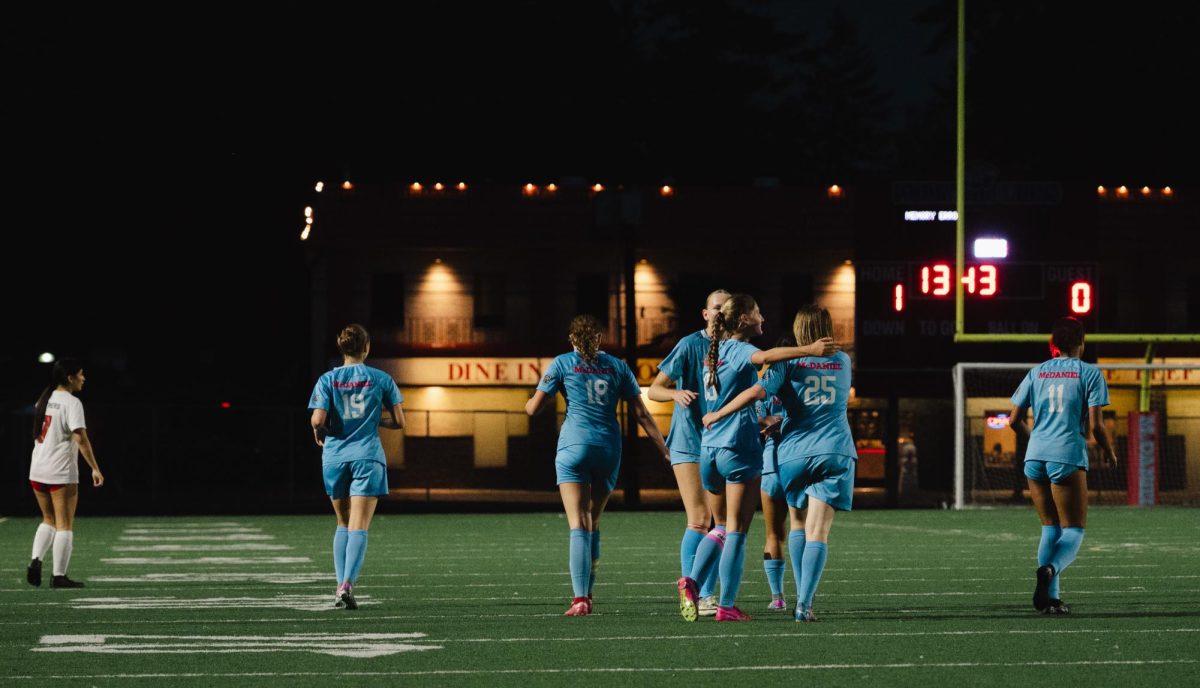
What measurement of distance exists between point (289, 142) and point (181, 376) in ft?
34.3

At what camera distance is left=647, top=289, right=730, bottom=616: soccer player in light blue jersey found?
10.7 m

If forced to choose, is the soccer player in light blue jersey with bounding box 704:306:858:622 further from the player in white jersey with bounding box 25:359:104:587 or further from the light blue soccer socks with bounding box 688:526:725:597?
the player in white jersey with bounding box 25:359:104:587

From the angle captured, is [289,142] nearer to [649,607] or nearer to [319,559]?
[319,559]

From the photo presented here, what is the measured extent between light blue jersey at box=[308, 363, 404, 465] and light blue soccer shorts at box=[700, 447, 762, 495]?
2161 mm

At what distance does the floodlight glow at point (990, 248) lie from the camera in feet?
88.5

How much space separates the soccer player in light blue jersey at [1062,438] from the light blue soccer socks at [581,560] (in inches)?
103

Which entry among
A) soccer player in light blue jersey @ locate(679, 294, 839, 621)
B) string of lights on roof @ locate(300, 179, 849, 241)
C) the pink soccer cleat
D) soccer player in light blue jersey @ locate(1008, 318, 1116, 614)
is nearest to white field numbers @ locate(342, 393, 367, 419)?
soccer player in light blue jersey @ locate(679, 294, 839, 621)

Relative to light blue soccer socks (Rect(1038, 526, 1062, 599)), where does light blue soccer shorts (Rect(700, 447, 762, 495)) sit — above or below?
above

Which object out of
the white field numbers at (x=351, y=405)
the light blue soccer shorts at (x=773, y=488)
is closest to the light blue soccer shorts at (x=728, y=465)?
the light blue soccer shorts at (x=773, y=488)

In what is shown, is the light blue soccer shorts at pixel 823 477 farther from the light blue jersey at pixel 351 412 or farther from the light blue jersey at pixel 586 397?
the light blue jersey at pixel 351 412

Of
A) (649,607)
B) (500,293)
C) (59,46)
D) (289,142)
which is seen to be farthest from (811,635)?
(289,142)

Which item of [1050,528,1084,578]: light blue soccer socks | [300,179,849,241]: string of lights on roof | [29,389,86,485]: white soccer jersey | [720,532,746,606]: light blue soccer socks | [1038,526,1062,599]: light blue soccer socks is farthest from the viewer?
[300,179,849,241]: string of lights on roof

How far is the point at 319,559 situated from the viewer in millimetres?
16844

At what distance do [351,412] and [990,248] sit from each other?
17093mm
